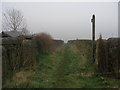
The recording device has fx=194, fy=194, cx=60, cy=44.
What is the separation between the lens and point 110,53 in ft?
36.0

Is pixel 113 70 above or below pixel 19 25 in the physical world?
below

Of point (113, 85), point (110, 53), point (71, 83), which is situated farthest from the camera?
point (110, 53)

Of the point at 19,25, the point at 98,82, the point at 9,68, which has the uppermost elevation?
the point at 19,25

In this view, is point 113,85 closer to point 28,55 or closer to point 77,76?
point 77,76

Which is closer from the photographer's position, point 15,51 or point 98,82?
point 98,82

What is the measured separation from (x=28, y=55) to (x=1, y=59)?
14.7ft

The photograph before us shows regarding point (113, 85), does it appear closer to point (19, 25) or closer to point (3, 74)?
point (3, 74)

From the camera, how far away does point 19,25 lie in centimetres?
5472

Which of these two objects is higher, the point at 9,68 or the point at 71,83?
the point at 9,68

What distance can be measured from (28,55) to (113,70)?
5458 millimetres

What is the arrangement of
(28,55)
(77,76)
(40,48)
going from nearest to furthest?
(77,76), (28,55), (40,48)

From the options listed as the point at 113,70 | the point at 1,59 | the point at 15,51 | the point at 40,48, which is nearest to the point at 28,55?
the point at 15,51

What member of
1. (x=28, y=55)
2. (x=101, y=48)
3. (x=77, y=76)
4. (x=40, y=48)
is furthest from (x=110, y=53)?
(x=40, y=48)

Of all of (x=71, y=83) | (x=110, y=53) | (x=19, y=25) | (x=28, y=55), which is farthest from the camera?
(x=19, y=25)
